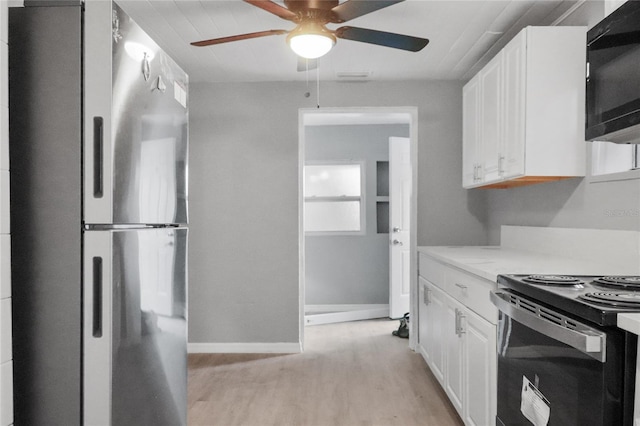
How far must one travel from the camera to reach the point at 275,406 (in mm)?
2867

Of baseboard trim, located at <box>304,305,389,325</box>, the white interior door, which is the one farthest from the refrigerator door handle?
the white interior door

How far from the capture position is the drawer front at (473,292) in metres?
2.03

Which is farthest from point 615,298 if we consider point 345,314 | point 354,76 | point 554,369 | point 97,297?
point 345,314

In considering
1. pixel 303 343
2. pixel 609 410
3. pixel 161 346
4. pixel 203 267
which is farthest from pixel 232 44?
pixel 609 410

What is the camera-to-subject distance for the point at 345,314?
5.11 meters

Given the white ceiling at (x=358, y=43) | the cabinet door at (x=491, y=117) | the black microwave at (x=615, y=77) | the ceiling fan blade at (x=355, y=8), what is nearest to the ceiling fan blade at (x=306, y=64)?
the white ceiling at (x=358, y=43)

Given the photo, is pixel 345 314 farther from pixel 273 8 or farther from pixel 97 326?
pixel 97 326

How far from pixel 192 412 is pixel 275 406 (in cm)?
47

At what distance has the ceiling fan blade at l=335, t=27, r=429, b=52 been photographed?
2.18 meters

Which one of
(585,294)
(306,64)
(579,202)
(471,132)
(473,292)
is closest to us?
(585,294)

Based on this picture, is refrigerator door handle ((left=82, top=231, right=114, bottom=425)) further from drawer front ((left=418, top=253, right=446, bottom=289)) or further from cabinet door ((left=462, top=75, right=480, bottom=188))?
cabinet door ((left=462, top=75, right=480, bottom=188))

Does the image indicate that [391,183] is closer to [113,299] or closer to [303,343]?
[303,343]

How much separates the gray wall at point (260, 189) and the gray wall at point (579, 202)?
2.34ft

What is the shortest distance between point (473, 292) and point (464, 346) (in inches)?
12.4
